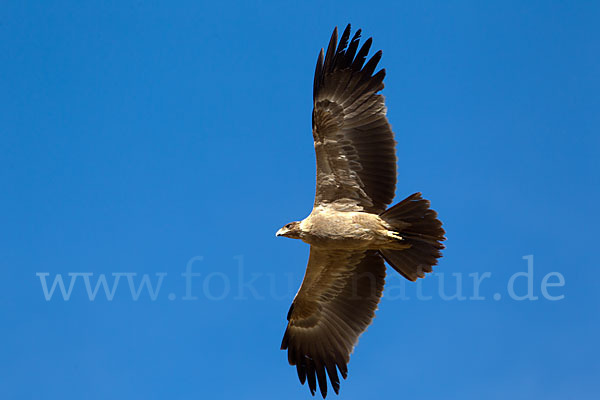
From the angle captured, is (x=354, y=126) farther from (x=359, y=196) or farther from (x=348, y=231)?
(x=348, y=231)

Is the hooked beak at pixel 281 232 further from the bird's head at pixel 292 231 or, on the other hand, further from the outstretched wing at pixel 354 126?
the outstretched wing at pixel 354 126

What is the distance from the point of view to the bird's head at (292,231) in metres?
9.47

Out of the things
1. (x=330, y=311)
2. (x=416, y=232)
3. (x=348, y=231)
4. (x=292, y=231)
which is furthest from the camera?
(x=330, y=311)

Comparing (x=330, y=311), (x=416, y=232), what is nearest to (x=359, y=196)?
(x=416, y=232)

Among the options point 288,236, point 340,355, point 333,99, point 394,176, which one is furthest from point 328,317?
point 333,99

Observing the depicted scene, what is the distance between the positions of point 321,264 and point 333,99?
2.23 metres

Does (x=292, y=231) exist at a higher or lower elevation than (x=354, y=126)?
lower

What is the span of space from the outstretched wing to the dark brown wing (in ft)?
2.94

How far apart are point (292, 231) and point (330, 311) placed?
→ 55.7 inches

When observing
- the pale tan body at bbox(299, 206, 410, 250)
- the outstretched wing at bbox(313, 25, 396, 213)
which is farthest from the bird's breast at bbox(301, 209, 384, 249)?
the outstretched wing at bbox(313, 25, 396, 213)

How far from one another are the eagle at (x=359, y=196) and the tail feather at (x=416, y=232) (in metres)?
0.01

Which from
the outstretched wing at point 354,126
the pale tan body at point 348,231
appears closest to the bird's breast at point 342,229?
the pale tan body at point 348,231

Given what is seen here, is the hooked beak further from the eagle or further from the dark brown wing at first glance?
the dark brown wing

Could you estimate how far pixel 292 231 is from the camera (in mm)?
9477
